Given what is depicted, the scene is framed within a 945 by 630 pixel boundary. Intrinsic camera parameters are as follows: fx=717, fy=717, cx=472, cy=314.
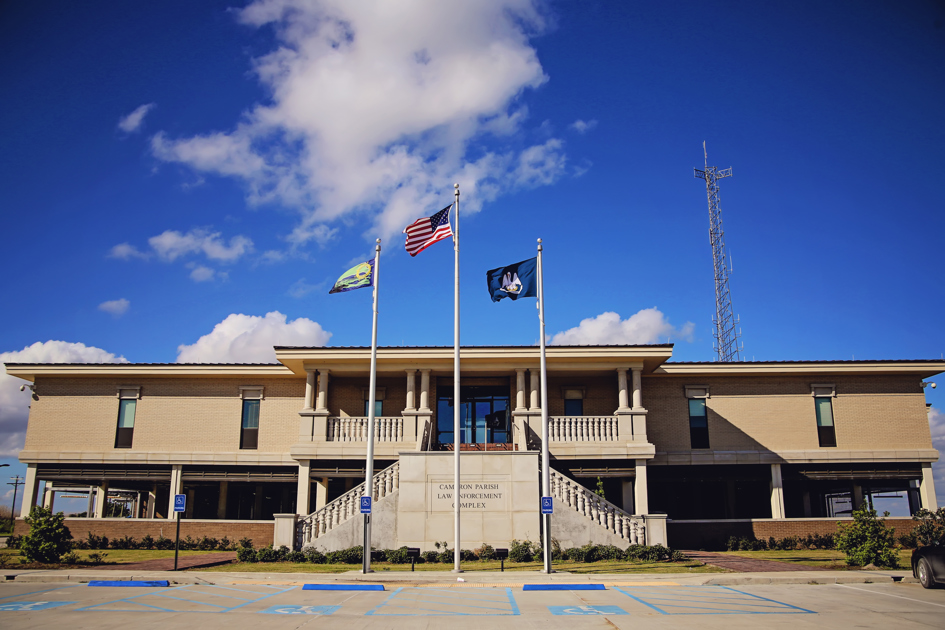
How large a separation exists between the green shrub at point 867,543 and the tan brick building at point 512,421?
7.17 m

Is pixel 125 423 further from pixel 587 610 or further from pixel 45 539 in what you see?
pixel 587 610

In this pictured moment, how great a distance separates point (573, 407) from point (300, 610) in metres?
19.4

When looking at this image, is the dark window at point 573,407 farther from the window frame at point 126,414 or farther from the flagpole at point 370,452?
the window frame at point 126,414

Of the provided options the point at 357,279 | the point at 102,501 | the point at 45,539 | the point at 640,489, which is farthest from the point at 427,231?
the point at 102,501

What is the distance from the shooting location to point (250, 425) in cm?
3269

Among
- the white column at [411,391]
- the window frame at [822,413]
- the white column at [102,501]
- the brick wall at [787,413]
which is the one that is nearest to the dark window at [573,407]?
the brick wall at [787,413]

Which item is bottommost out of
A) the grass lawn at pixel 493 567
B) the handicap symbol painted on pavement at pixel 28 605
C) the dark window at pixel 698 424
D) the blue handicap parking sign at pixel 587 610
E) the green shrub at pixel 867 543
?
the blue handicap parking sign at pixel 587 610

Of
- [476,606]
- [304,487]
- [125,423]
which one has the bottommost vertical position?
[476,606]

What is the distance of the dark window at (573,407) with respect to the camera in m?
32.5

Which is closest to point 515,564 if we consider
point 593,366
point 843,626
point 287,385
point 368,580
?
point 368,580

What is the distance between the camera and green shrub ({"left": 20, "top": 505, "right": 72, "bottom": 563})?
23422mm

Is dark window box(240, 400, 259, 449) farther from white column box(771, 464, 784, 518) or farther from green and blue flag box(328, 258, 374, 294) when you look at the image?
white column box(771, 464, 784, 518)

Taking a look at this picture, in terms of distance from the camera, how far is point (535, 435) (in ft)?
96.1

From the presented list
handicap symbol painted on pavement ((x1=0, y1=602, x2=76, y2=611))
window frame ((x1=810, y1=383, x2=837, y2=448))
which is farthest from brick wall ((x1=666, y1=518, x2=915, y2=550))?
handicap symbol painted on pavement ((x1=0, y1=602, x2=76, y2=611))
